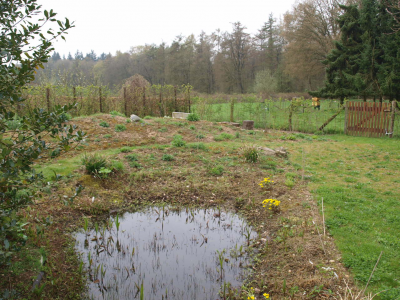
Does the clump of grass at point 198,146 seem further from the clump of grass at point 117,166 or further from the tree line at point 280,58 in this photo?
the tree line at point 280,58

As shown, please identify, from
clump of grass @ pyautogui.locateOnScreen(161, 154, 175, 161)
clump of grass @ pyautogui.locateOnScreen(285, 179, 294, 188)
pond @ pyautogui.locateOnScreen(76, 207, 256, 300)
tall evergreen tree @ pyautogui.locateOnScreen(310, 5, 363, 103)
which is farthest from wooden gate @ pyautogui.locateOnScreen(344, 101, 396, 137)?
pond @ pyautogui.locateOnScreen(76, 207, 256, 300)

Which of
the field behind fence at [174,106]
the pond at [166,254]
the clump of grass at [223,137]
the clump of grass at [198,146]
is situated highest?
the field behind fence at [174,106]

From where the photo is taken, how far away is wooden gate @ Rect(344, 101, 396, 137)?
10914 millimetres

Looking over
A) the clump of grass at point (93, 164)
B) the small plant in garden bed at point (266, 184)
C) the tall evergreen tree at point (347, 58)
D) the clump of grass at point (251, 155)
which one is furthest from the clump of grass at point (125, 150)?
the tall evergreen tree at point (347, 58)

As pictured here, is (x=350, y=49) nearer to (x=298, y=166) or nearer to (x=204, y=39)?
(x=298, y=166)

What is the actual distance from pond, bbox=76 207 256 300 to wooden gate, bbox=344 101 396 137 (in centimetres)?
903

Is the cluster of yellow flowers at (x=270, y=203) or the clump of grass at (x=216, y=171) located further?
the clump of grass at (x=216, y=171)

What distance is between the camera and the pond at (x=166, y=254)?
3.24 metres

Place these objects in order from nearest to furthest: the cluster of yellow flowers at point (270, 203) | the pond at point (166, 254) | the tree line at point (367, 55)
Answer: the pond at point (166, 254) < the cluster of yellow flowers at point (270, 203) < the tree line at point (367, 55)

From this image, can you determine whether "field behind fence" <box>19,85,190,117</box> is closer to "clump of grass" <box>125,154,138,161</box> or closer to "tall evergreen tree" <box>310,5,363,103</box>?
"clump of grass" <box>125,154,138,161</box>

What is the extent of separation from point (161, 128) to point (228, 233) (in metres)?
6.10

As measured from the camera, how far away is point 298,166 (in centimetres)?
705

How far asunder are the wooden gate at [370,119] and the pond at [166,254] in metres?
9.03

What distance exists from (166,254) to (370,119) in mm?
10745
